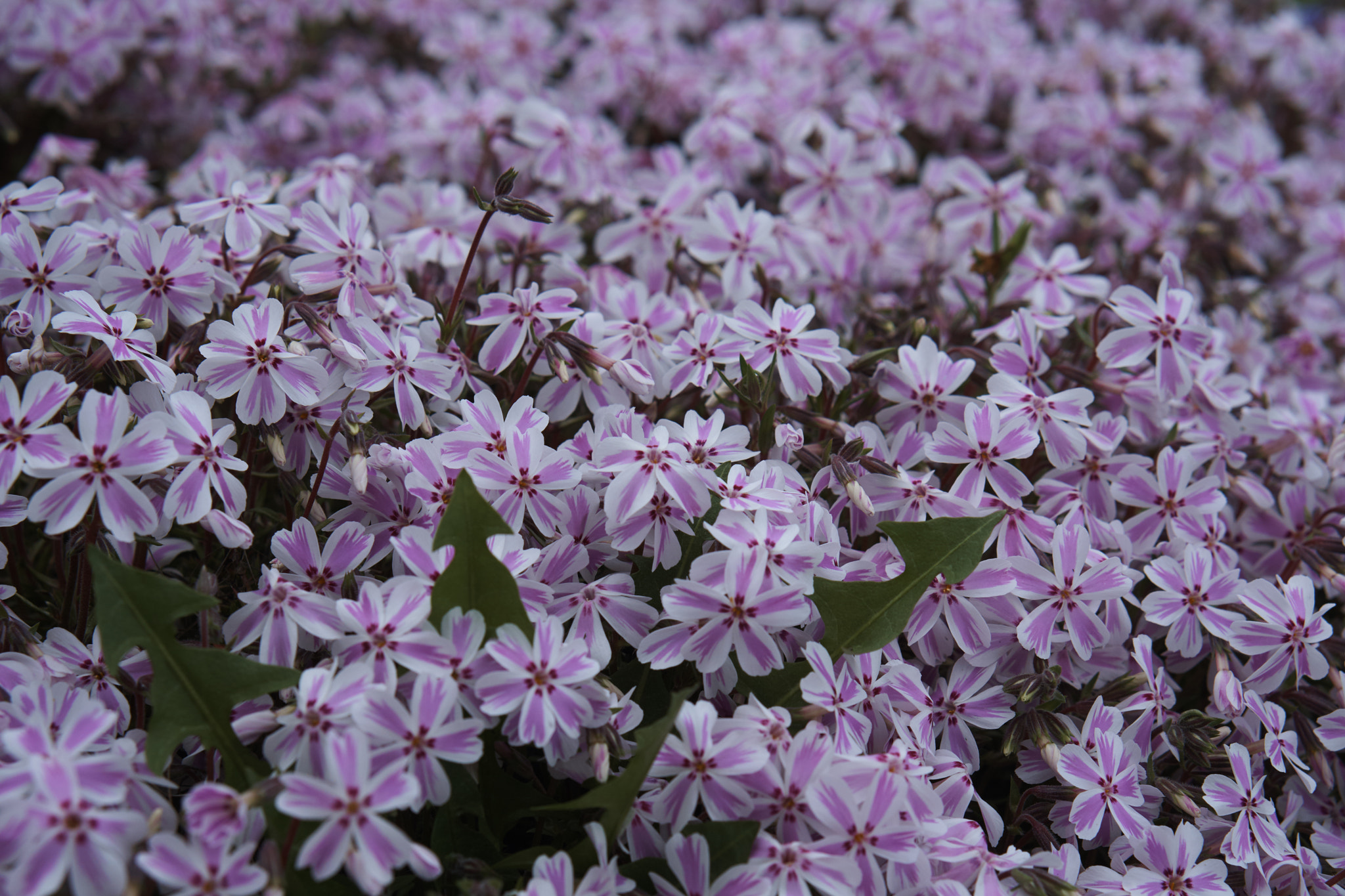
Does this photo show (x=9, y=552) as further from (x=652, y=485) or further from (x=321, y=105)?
(x=321, y=105)

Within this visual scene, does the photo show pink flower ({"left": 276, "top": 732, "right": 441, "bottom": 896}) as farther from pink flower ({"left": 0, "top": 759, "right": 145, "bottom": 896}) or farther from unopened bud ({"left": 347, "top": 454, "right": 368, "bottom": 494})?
unopened bud ({"left": 347, "top": 454, "right": 368, "bottom": 494})

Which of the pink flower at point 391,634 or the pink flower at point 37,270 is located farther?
the pink flower at point 37,270

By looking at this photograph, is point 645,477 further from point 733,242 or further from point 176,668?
point 733,242

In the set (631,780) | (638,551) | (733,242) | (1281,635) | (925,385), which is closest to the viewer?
(631,780)

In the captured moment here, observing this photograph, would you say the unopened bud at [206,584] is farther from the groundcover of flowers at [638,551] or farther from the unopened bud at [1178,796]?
the unopened bud at [1178,796]

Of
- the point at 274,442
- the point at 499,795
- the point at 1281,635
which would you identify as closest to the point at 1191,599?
the point at 1281,635

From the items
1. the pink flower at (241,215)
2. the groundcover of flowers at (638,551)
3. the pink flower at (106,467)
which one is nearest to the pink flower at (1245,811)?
the groundcover of flowers at (638,551)
